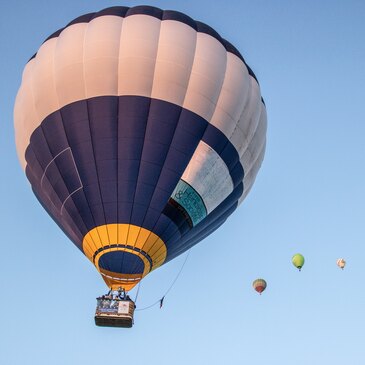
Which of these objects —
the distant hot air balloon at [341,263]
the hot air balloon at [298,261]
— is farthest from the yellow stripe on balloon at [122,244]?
the distant hot air balloon at [341,263]

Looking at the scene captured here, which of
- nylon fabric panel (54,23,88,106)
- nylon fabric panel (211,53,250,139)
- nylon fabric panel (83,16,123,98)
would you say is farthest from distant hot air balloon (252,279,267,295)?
nylon fabric panel (54,23,88,106)

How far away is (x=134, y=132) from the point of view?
1494cm

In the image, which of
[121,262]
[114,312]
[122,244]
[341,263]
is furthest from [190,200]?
[341,263]

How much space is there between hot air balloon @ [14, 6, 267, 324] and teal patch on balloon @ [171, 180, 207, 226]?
3 centimetres

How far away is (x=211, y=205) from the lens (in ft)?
52.0

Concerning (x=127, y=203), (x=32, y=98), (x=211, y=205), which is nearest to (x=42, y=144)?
(x=32, y=98)

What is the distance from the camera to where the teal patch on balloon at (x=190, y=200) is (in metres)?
Answer: 15.0

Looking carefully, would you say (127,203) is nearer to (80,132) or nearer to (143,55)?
(80,132)

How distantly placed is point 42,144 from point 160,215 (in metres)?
3.12

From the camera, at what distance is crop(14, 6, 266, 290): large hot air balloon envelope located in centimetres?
1472

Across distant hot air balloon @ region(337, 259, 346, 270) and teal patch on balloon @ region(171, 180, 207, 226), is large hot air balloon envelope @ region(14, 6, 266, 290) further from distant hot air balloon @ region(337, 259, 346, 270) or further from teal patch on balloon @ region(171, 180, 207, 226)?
distant hot air balloon @ region(337, 259, 346, 270)

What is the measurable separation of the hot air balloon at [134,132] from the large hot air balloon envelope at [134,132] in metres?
0.02

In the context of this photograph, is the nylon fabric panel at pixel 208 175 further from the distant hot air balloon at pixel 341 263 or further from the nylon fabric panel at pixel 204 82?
the distant hot air balloon at pixel 341 263

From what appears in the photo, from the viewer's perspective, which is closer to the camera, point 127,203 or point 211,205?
point 127,203
